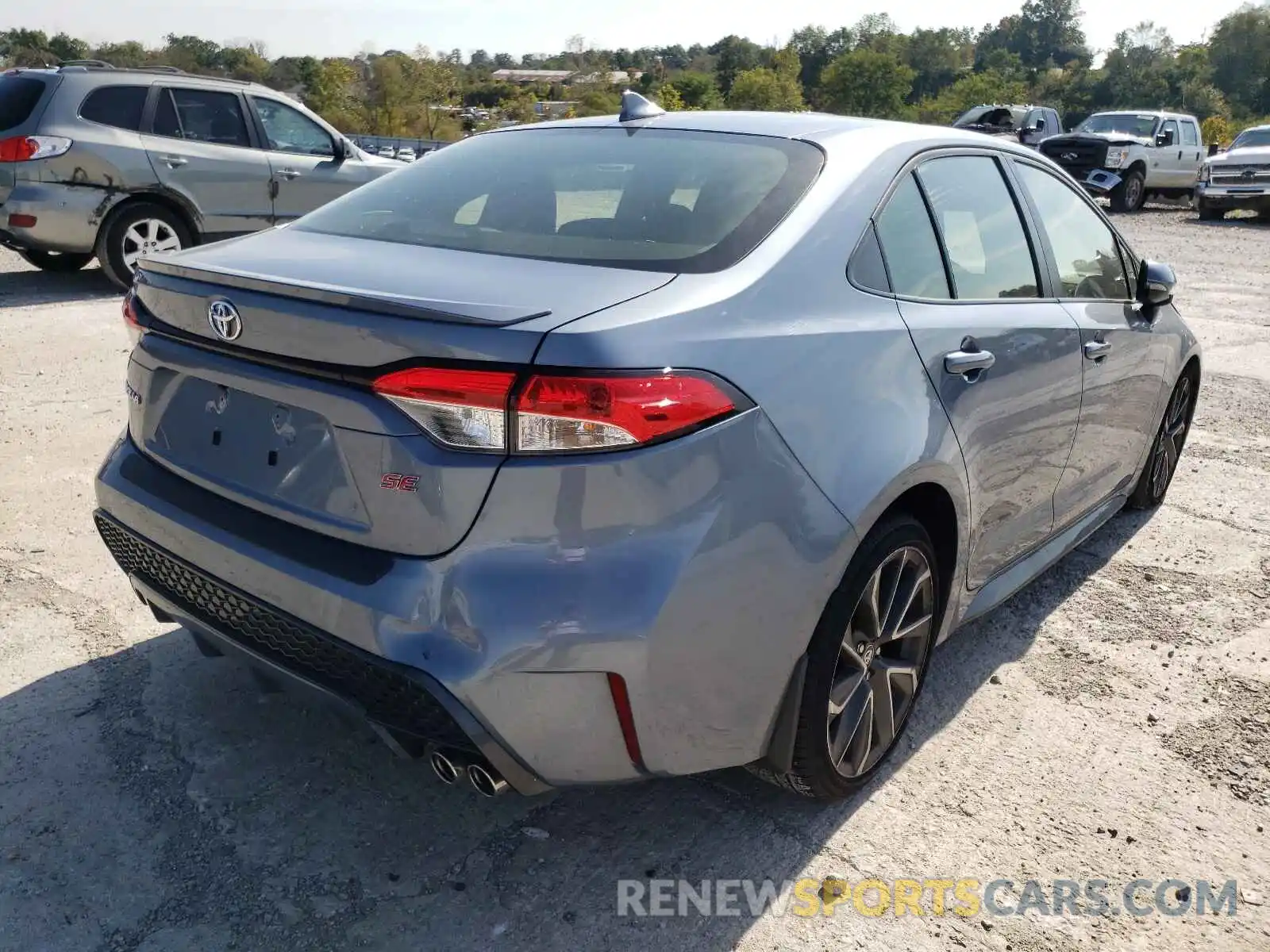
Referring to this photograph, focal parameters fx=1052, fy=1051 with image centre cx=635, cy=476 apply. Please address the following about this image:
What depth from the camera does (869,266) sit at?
8.21 feet

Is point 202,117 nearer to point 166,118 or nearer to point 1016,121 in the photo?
point 166,118

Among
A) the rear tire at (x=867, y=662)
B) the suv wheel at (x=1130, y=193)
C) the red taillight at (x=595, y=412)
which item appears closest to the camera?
the red taillight at (x=595, y=412)

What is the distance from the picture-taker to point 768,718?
2232 mm

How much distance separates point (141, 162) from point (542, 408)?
26.3 feet

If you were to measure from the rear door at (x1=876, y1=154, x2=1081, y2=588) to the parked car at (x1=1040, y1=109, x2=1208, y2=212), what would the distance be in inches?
767

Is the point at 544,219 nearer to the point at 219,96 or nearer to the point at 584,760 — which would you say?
the point at 584,760

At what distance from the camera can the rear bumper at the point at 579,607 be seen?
6.17ft

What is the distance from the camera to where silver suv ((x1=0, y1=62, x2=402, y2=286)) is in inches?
319

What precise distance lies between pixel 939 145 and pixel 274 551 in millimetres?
2119

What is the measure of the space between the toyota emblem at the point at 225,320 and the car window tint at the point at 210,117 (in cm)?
768

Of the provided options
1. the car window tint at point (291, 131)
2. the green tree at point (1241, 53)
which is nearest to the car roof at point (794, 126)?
the car window tint at point (291, 131)

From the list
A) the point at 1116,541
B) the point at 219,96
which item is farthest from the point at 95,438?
the point at 219,96

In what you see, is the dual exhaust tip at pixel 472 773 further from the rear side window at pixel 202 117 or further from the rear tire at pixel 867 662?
the rear side window at pixel 202 117

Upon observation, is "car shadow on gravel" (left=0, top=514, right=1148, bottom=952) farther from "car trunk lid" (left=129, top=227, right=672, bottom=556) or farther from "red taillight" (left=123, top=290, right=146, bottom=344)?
"red taillight" (left=123, top=290, right=146, bottom=344)
